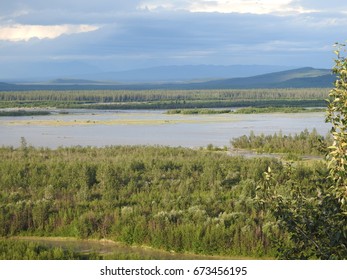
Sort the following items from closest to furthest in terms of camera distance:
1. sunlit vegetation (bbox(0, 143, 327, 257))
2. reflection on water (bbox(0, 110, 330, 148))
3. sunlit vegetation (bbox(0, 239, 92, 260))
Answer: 1. sunlit vegetation (bbox(0, 239, 92, 260))
2. sunlit vegetation (bbox(0, 143, 327, 257))
3. reflection on water (bbox(0, 110, 330, 148))

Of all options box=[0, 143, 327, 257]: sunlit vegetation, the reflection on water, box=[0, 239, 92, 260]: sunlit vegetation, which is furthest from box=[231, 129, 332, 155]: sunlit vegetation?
box=[0, 239, 92, 260]: sunlit vegetation

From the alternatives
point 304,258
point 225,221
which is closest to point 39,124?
point 225,221

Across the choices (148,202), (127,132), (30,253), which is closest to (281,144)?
(127,132)

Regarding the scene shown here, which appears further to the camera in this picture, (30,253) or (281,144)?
(281,144)

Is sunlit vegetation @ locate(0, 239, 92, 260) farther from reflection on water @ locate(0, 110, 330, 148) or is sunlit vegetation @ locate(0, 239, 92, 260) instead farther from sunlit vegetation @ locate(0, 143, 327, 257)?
reflection on water @ locate(0, 110, 330, 148)

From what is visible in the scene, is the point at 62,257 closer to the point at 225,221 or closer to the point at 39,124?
the point at 225,221

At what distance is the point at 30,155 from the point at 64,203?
9.76 meters

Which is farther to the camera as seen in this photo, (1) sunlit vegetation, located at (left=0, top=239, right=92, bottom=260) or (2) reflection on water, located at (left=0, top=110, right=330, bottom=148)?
(2) reflection on water, located at (left=0, top=110, right=330, bottom=148)

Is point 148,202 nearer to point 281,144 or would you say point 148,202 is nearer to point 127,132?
point 281,144

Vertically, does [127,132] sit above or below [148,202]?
below

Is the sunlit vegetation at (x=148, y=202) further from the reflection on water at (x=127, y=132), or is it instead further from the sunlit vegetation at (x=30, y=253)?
the reflection on water at (x=127, y=132)

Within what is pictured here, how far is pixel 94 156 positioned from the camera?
26.2m

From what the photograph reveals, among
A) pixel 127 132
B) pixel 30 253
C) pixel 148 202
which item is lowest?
pixel 127 132

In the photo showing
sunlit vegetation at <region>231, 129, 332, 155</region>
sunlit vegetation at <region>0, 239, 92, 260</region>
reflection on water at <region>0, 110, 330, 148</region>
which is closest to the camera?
sunlit vegetation at <region>0, 239, 92, 260</region>
